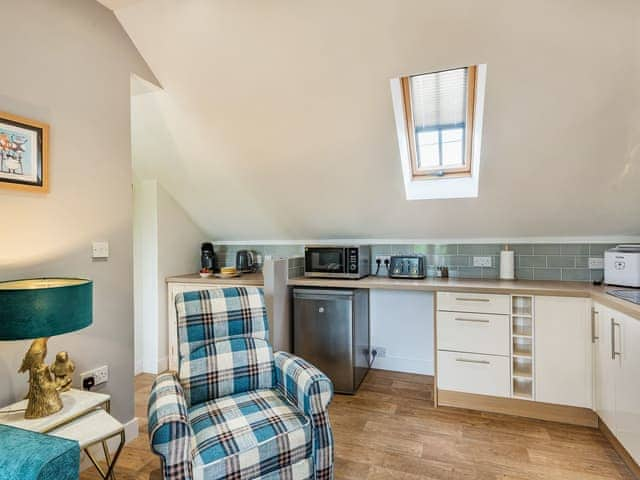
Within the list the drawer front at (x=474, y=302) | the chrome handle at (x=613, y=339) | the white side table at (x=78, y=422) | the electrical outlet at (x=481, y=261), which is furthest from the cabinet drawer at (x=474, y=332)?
the white side table at (x=78, y=422)

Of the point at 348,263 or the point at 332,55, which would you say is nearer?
the point at 332,55

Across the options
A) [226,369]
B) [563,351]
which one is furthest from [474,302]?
[226,369]

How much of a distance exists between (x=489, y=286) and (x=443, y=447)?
1.13 metres

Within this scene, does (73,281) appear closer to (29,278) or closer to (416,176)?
(29,278)

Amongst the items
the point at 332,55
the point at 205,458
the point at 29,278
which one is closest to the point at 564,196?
the point at 332,55

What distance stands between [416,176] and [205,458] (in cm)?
246

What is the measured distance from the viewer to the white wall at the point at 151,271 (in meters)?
3.43

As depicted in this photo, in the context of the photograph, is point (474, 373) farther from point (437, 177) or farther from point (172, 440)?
point (172, 440)

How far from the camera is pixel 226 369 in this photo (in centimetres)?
186

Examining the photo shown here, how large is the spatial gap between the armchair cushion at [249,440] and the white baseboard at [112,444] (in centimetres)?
84

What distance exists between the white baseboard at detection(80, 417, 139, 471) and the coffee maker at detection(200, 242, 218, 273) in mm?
1705

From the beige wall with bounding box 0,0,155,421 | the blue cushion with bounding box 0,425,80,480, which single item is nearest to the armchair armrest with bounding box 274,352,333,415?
the blue cushion with bounding box 0,425,80,480

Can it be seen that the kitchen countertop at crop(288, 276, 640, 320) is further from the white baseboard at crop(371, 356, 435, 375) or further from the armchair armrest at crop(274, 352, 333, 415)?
the armchair armrest at crop(274, 352, 333, 415)

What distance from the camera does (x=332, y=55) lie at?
2.14 meters
